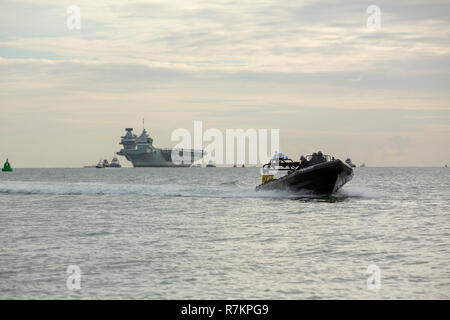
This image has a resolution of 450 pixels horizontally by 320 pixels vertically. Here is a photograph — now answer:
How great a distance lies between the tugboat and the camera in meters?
34.6

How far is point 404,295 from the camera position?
12.4m

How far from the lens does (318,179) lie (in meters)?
35.0

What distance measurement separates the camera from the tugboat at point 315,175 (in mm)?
34562

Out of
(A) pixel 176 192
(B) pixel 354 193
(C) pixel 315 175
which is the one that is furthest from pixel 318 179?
(A) pixel 176 192

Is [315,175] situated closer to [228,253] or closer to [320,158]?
[320,158]

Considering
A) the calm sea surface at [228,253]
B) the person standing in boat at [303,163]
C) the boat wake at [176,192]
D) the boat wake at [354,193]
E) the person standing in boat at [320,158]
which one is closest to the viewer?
the calm sea surface at [228,253]

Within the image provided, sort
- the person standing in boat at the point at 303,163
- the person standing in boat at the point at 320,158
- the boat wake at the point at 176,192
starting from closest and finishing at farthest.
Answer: the person standing in boat at the point at 320,158, the person standing in boat at the point at 303,163, the boat wake at the point at 176,192

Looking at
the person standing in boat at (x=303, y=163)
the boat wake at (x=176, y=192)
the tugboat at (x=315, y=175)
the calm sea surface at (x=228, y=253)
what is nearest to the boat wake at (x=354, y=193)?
the boat wake at (x=176, y=192)

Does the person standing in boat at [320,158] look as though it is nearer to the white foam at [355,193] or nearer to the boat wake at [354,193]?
the boat wake at [354,193]

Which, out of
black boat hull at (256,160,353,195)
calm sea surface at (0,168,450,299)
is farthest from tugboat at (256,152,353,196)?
Answer: calm sea surface at (0,168,450,299)

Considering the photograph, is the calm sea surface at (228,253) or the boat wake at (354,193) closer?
the calm sea surface at (228,253)

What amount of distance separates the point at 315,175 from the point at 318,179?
42cm

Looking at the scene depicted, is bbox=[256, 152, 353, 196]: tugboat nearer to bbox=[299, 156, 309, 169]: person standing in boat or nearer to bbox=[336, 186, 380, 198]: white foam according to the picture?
bbox=[299, 156, 309, 169]: person standing in boat
